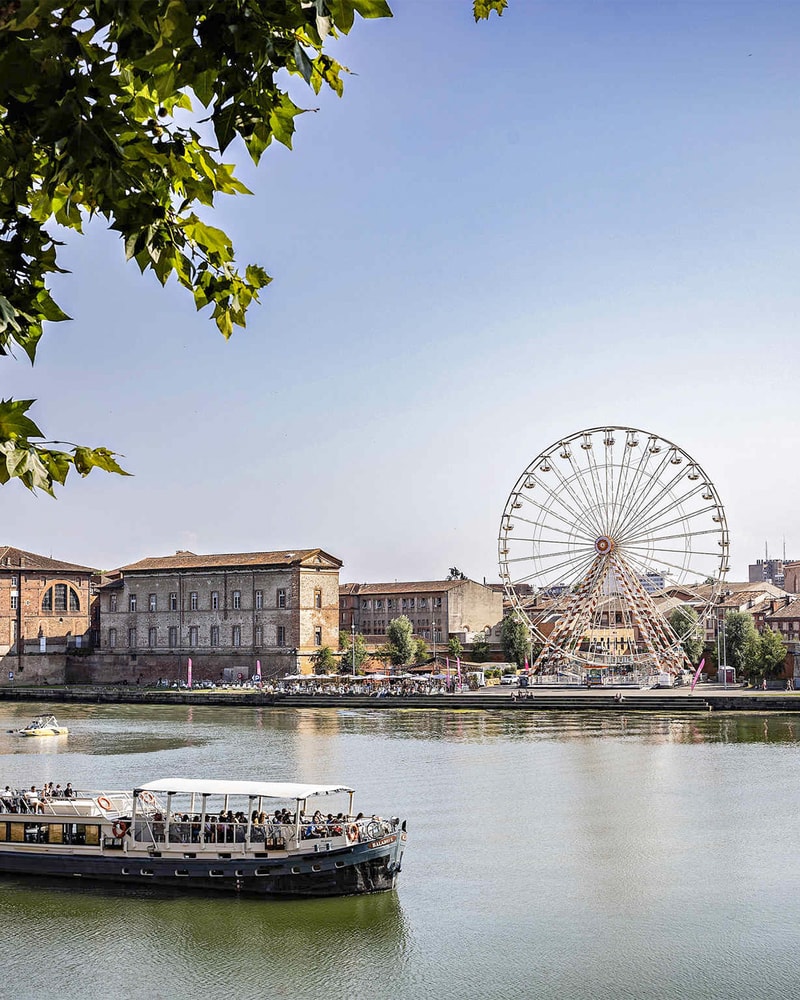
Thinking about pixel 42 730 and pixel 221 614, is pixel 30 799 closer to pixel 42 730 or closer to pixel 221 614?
pixel 42 730

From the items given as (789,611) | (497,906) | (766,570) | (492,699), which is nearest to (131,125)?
(497,906)

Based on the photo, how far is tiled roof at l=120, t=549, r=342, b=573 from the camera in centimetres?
9469

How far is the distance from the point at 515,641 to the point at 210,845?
7215 cm

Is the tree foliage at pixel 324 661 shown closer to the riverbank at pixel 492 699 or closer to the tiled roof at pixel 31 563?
the riverbank at pixel 492 699

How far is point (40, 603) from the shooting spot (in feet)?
336

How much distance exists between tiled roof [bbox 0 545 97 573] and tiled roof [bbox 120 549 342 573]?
5.03 meters

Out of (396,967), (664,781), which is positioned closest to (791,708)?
(664,781)

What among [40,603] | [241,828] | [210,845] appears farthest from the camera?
[40,603]

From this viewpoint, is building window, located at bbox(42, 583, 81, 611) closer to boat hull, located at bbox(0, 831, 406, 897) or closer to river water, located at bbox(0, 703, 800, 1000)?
river water, located at bbox(0, 703, 800, 1000)

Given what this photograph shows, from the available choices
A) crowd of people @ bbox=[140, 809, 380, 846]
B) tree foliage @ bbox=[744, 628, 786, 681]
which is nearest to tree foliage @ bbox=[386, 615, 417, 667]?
tree foliage @ bbox=[744, 628, 786, 681]

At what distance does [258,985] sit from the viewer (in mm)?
19844

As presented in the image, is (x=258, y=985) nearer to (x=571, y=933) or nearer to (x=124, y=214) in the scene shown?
(x=571, y=933)

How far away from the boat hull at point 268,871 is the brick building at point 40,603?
7858cm

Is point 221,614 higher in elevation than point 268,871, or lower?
higher
